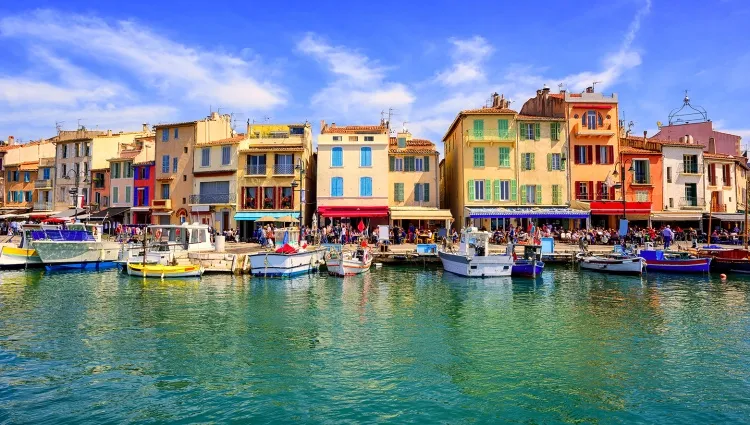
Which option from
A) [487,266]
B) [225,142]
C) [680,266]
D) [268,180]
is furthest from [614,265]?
[225,142]

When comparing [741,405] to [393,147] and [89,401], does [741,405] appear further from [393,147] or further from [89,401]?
[393,147]

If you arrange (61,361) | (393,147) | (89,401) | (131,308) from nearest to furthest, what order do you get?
(89,401) < (61,361) < (131,308) < (393,147)

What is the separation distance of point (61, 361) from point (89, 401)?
3.28 metres

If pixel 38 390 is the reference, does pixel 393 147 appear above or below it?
above

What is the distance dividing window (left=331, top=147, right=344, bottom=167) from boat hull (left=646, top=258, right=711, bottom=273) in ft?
78.9

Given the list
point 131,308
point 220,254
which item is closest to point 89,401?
point 131,308

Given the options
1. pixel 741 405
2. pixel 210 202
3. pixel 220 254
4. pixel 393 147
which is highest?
pixel 393 147

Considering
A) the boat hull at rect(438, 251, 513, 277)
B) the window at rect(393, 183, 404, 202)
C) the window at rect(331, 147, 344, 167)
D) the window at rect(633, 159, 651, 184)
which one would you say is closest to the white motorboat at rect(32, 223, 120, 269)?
the window at rect(331, 147, 344, 167)

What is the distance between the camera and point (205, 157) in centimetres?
4484

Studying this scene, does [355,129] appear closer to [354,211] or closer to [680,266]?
[354,211]

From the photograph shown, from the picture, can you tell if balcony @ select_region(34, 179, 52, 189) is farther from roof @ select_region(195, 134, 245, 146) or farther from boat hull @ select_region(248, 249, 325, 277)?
boat hull @ select_region(248, 249, 325, 277)

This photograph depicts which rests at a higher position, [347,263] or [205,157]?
[205,157]

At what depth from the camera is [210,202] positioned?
43.9m

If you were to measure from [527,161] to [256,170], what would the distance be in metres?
23.3
